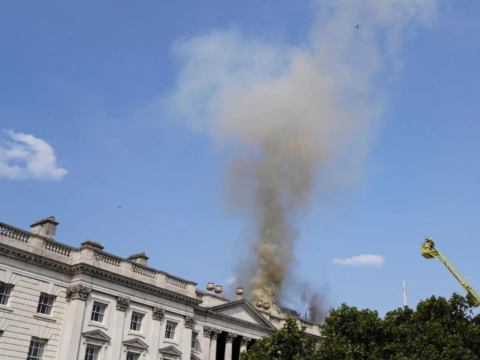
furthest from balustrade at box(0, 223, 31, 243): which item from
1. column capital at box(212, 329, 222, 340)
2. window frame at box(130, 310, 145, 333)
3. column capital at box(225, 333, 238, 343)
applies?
column capital at box(225, 333, 238, 343)

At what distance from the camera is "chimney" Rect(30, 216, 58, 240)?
42250 mm

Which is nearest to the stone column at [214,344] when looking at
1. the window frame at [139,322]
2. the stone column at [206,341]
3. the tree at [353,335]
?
the stone column at [206,341]

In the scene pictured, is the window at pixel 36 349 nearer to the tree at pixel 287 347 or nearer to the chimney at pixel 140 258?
the chimney at pixel 140 258

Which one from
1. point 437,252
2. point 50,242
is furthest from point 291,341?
point 437,252

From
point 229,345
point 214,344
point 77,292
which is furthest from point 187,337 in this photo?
point 77,292

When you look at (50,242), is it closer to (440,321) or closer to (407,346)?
(407,346)

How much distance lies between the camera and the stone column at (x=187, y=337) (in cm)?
4725

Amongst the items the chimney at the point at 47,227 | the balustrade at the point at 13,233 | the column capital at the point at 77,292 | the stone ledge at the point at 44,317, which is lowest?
the stone ledge at the point at 44,317

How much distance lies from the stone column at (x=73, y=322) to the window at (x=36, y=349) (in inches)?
51.0

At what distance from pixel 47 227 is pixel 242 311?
72.9 feet

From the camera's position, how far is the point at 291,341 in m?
42.2

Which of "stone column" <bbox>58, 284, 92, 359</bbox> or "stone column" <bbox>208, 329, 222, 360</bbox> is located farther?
"stone column" <bbox>208, 329, 222, 360</bbox>

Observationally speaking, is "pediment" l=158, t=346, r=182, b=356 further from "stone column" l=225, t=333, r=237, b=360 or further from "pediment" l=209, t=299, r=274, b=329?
"stone column" l=225, t=333, r=237, b=360

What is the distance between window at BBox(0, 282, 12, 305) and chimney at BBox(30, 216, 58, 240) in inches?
224
